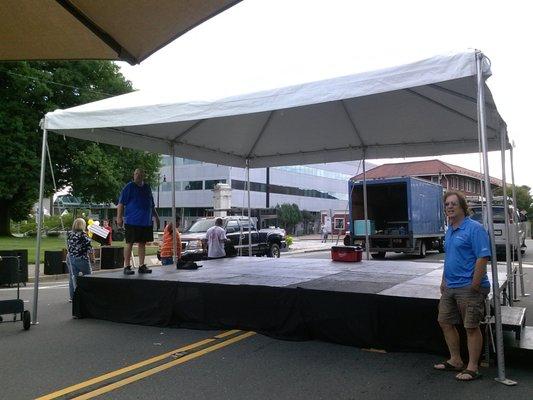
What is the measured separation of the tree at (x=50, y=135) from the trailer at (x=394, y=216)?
17.5 meters

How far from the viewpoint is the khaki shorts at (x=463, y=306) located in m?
4.61

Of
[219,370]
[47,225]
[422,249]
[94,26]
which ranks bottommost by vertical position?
[219,370]

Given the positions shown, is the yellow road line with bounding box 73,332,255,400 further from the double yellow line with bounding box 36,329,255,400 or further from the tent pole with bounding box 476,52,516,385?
the tent pole with bounding box 476,52,516,385

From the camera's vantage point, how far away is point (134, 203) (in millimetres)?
8234

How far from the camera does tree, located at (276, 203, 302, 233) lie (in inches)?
2490

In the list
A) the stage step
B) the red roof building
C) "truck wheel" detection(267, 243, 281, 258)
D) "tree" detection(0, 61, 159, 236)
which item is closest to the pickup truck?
"truck wheel" detection(267, 243, 281, 258)

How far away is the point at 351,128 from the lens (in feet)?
36.1

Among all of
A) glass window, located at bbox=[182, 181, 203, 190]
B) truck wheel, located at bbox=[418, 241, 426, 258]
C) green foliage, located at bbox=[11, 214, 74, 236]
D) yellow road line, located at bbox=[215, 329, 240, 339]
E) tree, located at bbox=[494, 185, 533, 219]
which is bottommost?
yellow road line, located at bbox=[215, 329, 240, 339]

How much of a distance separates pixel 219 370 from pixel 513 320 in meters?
3.15

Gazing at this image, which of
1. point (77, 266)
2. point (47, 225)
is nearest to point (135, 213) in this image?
point (77, 266)

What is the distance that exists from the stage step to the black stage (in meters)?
0.69

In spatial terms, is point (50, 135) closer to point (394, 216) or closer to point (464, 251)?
point (394, 216)

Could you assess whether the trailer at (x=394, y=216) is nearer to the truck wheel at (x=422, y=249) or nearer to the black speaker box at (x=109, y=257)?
the truck wheel at (x=422, y=249)

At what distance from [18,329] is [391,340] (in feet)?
17.8
